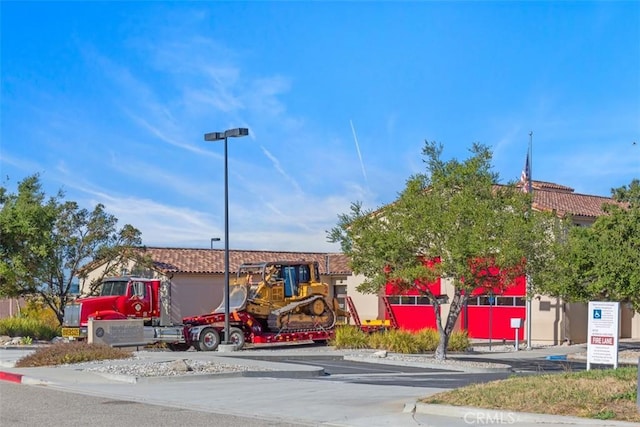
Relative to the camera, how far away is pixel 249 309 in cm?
3369

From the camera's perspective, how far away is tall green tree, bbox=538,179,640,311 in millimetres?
27688

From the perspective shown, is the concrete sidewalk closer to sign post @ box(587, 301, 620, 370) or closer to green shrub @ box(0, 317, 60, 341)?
sign post @ box(587, 301, 620, 370)

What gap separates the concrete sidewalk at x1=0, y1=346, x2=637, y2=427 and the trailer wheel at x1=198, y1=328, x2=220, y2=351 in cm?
739

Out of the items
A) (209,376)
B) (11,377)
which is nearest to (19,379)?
(11,377)

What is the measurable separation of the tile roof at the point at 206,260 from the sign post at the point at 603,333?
25219 millimetres

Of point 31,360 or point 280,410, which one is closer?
point 280,410

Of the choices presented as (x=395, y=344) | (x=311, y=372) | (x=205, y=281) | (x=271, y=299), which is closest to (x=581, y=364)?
(x=395, y=344)

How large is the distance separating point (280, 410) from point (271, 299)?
65.2 ft

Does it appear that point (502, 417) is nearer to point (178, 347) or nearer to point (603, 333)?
point (603, 333)

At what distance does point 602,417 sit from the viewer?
12.0 metres

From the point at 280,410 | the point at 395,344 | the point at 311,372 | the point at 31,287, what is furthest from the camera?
the point at 31,287

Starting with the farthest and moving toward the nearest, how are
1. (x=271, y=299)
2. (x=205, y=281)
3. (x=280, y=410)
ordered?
1. (x=205, y=281)
2. (x=271, y=299)
3. (x=280, y=410)

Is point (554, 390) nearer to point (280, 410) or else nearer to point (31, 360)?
point (280, 410)

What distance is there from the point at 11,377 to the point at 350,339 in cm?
1434
